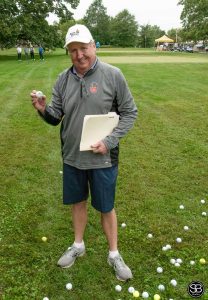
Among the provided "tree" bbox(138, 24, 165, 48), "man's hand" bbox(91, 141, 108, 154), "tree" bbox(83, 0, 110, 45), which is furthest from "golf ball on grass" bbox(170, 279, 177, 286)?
"tree" bbox(138, 24, 165, 48)

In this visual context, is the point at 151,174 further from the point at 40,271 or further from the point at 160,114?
the point at 160,114

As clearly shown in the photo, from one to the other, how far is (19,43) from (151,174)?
36872mm

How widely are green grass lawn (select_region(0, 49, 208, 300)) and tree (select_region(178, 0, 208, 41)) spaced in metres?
53.8

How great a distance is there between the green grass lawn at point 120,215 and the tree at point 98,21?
305ft

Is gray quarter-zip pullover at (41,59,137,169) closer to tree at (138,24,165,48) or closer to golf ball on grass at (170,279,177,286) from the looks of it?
golf ball on grass at (170,279,177,286)

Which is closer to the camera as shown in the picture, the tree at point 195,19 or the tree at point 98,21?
the tree at point 195,19

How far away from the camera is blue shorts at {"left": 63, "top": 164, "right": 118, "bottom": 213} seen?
11.7 feet

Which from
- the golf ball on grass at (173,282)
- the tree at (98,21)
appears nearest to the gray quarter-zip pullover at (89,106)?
the golf ball on grass at (173,282)

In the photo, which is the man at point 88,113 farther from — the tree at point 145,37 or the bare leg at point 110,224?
the tree at point 145,37

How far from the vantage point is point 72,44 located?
326 cm

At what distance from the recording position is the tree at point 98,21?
98.6 m

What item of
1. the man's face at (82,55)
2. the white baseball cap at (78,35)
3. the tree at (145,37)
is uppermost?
the white baseball cap at (78,35)

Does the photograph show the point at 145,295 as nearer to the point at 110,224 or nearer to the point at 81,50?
the point at 110,224

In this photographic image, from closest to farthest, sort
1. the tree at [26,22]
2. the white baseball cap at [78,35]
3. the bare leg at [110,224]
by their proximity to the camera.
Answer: the white baseball cap at [78,35] → the bare leg at [110,224] → the tree at [26,22]
